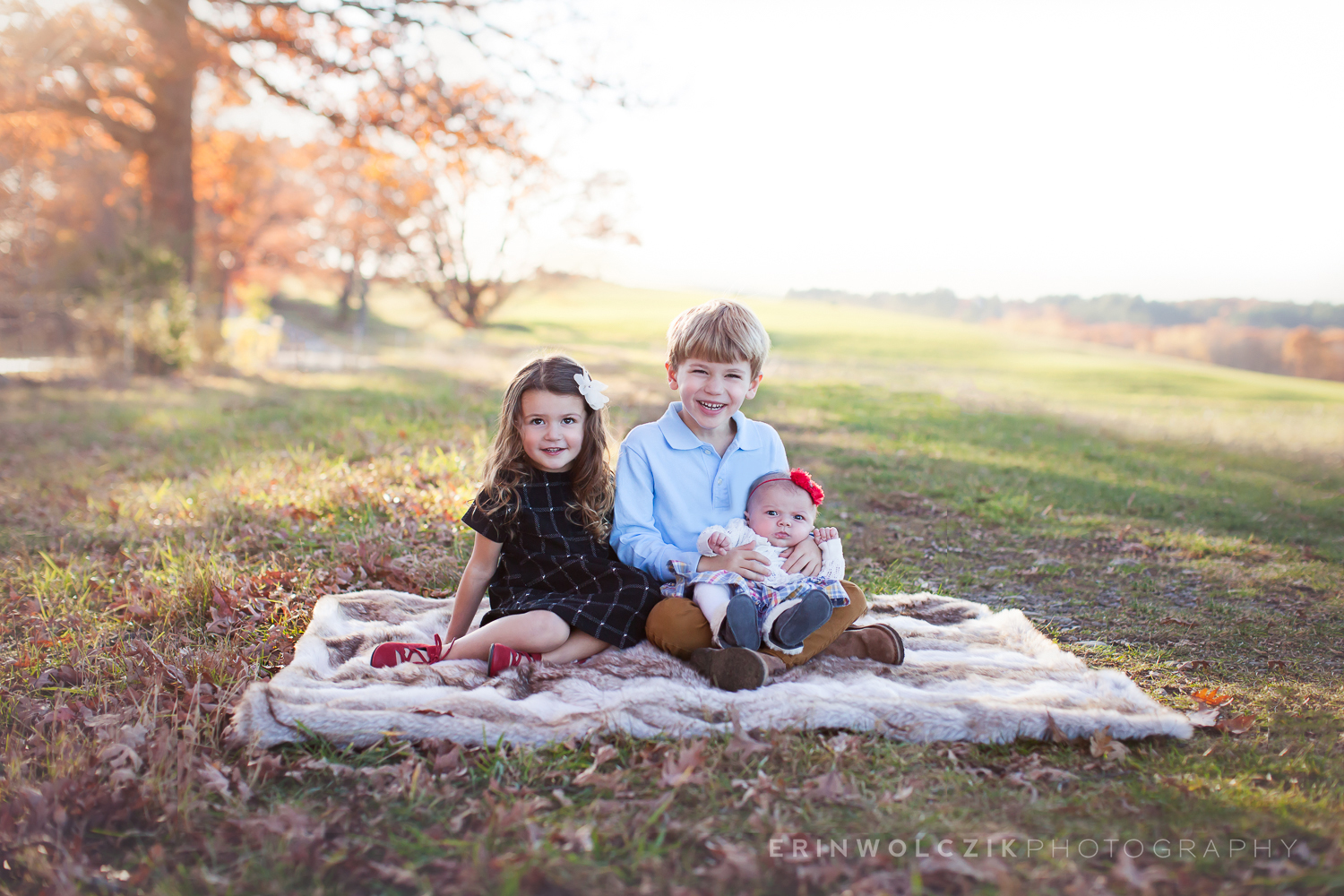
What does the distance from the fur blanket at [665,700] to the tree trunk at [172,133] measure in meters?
14.8

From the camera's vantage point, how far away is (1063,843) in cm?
233

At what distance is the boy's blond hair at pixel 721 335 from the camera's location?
11.6 ft

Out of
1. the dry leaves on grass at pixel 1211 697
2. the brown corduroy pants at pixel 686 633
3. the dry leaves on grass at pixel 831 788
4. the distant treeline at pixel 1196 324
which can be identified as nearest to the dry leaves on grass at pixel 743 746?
the dry leaves on grass at pixel 831 788

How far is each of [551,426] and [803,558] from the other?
1.19 m

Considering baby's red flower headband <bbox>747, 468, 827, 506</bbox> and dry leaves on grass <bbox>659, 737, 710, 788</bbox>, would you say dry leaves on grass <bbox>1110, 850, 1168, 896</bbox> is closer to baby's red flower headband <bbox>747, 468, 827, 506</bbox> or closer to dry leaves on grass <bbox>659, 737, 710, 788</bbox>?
dry leaves on grass <bbox>659, 737, 710, 788</bbox>

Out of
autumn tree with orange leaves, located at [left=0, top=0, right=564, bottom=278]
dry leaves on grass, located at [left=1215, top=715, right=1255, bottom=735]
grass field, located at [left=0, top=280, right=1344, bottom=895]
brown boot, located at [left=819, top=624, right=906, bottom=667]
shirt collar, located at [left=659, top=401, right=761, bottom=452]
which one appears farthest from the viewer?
autumn tree with orange leaves, located at [left=0, top=0, right=564, bottom=278]

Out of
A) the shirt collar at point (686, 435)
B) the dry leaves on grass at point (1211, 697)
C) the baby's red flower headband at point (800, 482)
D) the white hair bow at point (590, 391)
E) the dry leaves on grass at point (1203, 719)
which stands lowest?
the dry leaves on grass at point (1211, 697)

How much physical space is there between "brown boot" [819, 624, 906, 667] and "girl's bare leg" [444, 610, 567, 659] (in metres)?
1.13

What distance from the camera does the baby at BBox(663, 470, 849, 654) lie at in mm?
3262

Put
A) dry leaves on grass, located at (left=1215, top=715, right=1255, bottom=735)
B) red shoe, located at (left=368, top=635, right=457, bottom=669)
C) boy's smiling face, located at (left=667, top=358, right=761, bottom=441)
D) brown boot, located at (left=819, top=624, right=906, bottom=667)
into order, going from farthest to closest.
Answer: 1. boy's smiling face, located at (left=667, top=358, right=761, bottom=441)
2. brown boot, located at (left=819, top=624, right=906, bottom=667)
3. red shoe, located at (left=368, top=635, right=457, bottom=669)
4. dry leaves on grass, located at (left=1215, top=715, right=1255, bottom=735)

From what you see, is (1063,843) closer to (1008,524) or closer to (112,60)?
(1008,524)

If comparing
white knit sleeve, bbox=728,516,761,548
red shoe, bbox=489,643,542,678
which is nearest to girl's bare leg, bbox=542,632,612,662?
red shoe, bbox=489,643,542,678

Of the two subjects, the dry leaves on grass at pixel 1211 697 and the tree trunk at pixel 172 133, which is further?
the tree trunk at pixel 172 133

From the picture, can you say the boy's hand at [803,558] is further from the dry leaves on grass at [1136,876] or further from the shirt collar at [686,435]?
the dry leaves on grass at [1136,876]
